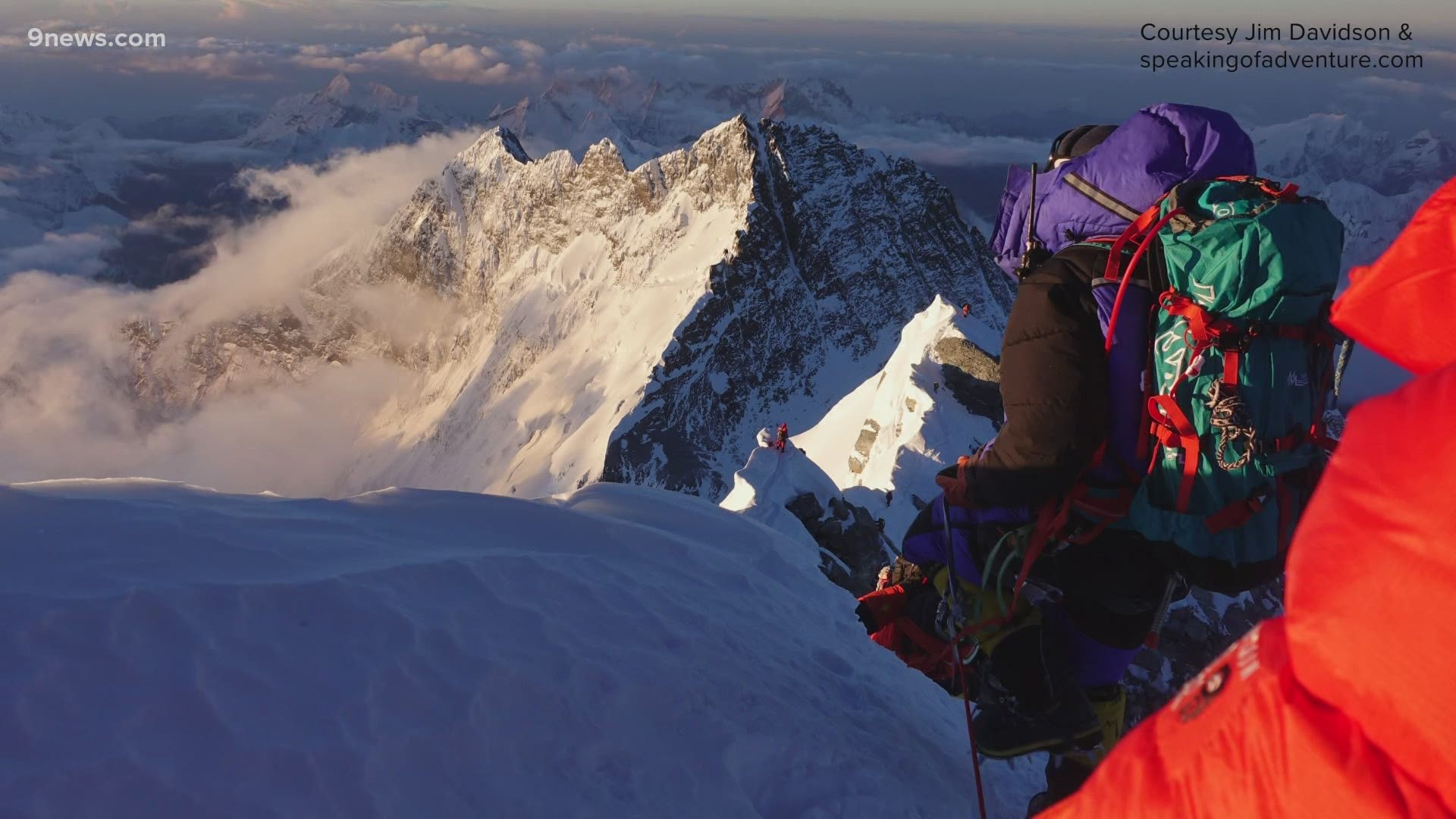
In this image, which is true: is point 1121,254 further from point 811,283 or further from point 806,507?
point 811,283

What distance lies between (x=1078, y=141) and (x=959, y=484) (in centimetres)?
186

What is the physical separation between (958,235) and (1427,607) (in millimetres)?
145255

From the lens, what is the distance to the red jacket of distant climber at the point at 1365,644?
134 centimetres

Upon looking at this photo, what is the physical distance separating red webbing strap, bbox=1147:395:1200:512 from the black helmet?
1.36 meters

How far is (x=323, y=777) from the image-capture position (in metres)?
3.31

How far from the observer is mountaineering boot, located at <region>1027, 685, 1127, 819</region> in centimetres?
438

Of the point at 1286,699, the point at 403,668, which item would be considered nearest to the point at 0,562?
the point at 403,668

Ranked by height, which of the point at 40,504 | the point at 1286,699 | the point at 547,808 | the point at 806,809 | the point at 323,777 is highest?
the point at 1286,699

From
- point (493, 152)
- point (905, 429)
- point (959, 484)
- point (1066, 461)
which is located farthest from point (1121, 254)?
point (493, 152)

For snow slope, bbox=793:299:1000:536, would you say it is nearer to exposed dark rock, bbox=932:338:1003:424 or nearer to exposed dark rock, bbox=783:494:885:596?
exposed dark rock, bbox=932:338:1003:424

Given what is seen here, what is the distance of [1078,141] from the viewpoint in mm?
4129

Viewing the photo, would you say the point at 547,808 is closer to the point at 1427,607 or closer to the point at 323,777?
the point at 323,777

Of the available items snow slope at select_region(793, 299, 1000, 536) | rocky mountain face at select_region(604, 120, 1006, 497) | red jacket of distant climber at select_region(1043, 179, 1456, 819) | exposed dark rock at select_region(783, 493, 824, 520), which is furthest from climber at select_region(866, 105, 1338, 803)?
rocky mountain face at select_region(604, 120, 1006, 497)

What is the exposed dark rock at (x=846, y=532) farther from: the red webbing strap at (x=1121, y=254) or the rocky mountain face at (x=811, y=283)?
the rocky mountain face at (x=811, y=283)
